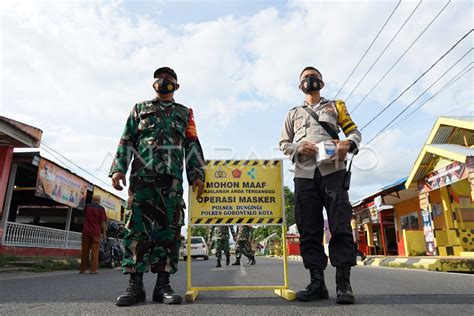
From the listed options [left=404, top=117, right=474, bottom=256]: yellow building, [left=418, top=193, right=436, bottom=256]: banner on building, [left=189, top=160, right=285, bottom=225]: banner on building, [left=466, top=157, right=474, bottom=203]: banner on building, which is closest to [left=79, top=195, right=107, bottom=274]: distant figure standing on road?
[left=189, top=160, right=285, bottom=225]: banner on building

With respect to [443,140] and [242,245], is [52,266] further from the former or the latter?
[443,140]

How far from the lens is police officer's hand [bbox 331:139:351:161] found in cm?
313

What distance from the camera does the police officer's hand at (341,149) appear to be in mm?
3131

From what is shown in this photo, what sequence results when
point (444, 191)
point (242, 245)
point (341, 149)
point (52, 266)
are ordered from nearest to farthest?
point (341, 149) → point (52, 266) → point (242, 245) → point (444, 191)

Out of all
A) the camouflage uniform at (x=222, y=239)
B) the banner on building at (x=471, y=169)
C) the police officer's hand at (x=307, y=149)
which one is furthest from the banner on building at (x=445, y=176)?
the police officer's hand at (x=307, y=149)

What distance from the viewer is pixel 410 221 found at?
18.1 m

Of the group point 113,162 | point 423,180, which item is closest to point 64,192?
point 113,162

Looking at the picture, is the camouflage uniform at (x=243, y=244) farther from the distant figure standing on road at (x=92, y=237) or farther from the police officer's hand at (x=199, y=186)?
the police officer's hand at (x=199, y=186)

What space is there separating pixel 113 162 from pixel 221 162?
1.08 meters

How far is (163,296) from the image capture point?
2947 millimetres

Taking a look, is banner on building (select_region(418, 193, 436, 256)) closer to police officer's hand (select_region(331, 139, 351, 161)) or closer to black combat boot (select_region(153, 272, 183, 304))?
police officer's hand (select_region(331, 139, 351, 161))

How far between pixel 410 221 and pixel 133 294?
18199mm

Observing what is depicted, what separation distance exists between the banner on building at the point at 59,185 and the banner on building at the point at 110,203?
187 centimetres

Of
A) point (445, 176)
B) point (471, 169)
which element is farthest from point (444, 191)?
point (471, 169)
